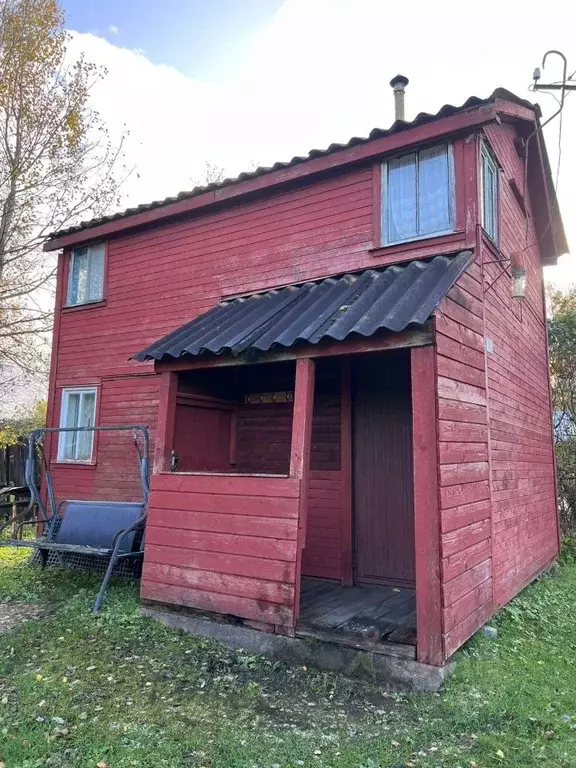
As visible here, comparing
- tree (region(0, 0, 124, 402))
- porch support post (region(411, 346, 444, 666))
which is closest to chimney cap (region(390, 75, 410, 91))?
porch support post (region(411, 346, 444, 666))

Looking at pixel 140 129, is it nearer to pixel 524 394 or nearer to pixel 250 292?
pixel 250 292

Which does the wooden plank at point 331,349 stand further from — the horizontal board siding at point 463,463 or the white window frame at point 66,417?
the white window frame at point 66,417

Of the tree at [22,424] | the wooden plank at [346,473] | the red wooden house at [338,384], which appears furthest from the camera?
the tree at [22,424]

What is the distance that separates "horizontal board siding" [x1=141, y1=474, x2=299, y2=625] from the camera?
194 inches

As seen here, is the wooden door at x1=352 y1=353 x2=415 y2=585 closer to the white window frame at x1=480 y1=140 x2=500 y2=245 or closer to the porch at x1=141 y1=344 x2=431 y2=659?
the porch at x1=141 y1=344 x2=431 y2=659

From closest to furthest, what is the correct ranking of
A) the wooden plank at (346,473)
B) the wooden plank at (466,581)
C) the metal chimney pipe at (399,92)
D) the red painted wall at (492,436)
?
the wooden plank at (466,581), the red painted wall at (492,436), the wooden plank at (346,473), the metal chimney pipe at (399,92)

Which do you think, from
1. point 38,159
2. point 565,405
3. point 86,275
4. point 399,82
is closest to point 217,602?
point 86,275

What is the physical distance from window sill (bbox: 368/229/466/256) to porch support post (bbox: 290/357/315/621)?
210 cm

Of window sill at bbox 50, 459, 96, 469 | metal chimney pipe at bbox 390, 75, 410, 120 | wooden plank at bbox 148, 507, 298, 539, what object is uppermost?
metal chimney pipe at bbox 390, 75, 410, 120

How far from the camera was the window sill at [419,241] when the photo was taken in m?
5.92

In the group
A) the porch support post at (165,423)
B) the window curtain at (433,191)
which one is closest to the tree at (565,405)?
the window curtain at (433,191)

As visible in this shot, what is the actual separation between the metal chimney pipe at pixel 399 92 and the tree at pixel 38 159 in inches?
428

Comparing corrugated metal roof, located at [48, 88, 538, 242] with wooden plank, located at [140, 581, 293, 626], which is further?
corrugated metal roof, located at [48, 88, 538, 242]

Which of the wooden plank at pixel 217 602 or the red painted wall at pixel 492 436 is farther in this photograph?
the wooden plank at pixel 217 602
